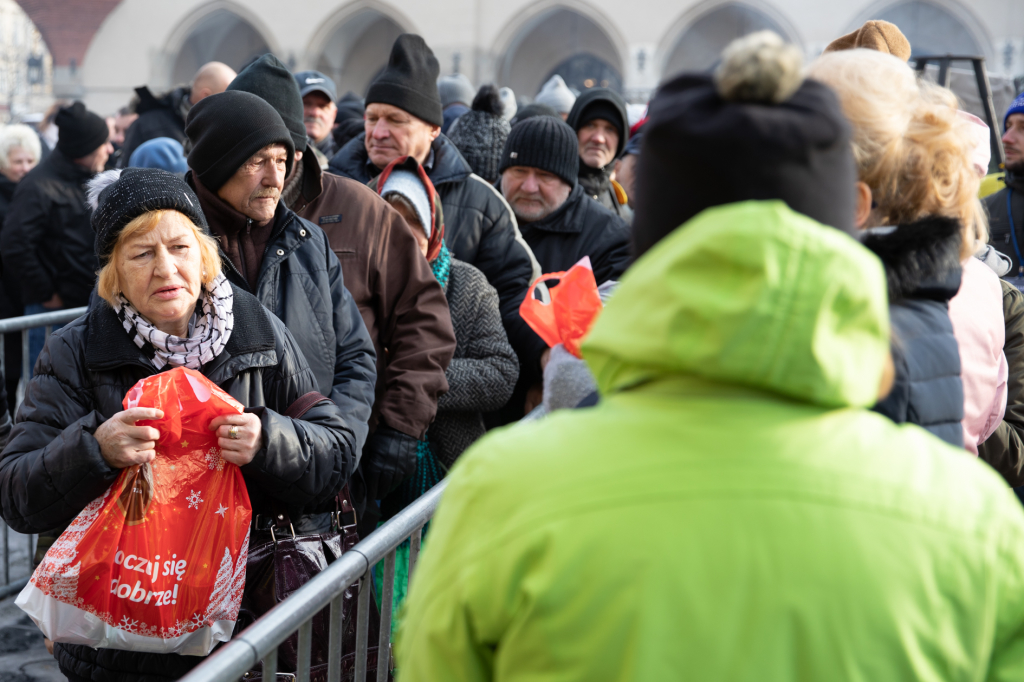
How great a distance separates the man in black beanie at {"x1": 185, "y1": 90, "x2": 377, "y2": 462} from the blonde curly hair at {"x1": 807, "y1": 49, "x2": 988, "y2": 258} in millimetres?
1448

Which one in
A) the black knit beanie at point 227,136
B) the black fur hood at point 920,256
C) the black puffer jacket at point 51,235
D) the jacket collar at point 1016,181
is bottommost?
the black puffer jacket at point 51,235

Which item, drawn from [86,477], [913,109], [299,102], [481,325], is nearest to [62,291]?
[299,102]

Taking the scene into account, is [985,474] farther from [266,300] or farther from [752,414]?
[266,300]

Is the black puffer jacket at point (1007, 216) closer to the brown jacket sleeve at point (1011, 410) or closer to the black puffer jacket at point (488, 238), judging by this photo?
the black puffer jacket at point (488, 238)

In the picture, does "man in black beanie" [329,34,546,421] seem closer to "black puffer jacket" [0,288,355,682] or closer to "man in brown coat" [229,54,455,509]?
"man in brown coat" [229,54,455,509]

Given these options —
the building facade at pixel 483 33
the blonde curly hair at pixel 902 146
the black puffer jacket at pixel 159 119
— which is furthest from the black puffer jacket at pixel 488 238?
the building facade at pixel 483 33

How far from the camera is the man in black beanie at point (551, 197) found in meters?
3.92

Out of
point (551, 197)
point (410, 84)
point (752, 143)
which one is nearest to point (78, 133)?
point (410, 84)

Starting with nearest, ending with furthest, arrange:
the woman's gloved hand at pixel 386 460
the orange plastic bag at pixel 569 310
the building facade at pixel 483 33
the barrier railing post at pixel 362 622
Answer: the barrier railing post at pixel 362 622
the orange plastic bag at pixel 569 310
the woman's gloved hand at pixel 386 460
the building facade at pixel 483 33

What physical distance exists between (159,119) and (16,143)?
1108 mm

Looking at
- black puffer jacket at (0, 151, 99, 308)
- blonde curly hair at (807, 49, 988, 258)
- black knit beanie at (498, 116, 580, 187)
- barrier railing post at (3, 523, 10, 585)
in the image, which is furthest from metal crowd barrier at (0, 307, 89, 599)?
blonde curly hair at (807, 49, 988, 258)

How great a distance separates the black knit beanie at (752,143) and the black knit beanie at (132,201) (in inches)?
60.0

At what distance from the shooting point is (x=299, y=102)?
10.5ft

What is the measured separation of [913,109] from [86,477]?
1.70 meters
